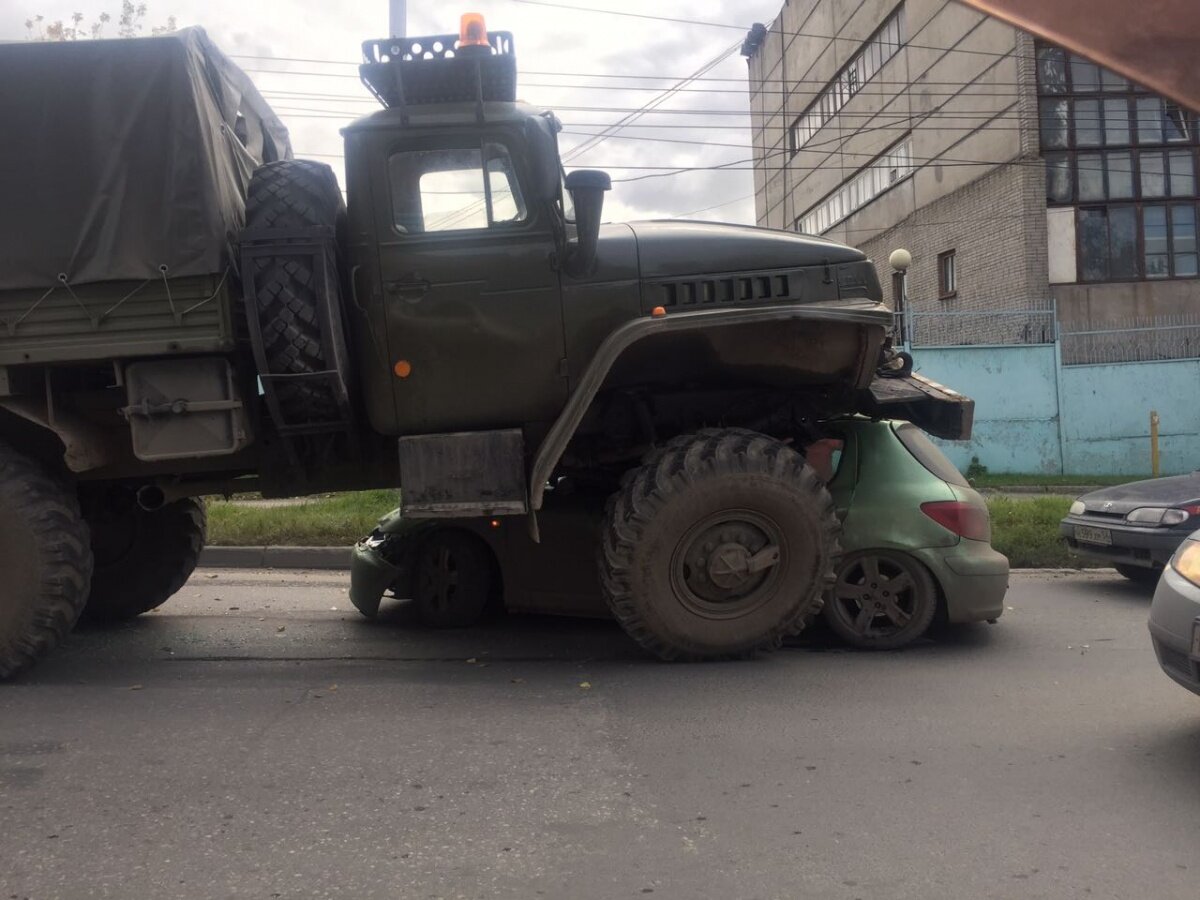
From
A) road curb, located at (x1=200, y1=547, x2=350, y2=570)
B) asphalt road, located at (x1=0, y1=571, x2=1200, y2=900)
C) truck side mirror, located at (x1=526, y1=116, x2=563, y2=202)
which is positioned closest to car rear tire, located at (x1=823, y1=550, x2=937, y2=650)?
asphalt road, located at (x1=0, y1=571, x2=1200, y2=900)

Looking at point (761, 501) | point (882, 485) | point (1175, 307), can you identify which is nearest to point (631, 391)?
point (761, 501)

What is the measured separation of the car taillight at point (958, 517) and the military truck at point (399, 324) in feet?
2.61

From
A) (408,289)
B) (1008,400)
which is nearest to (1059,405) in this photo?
(1008,400)

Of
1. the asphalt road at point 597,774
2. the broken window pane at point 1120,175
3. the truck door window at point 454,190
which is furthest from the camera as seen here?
the broken window pane at point 1120,175

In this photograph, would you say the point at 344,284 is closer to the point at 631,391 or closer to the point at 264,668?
the point at 631,391

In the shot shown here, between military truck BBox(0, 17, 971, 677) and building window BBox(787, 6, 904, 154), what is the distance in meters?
26.6

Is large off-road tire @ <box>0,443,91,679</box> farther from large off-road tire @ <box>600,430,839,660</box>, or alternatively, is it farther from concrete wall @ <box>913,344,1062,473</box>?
concrete wall @ <box>913,344,1062,473</box>

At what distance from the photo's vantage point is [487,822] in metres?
3.64

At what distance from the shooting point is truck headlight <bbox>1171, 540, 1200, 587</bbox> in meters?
4.15

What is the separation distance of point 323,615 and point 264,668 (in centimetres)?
166

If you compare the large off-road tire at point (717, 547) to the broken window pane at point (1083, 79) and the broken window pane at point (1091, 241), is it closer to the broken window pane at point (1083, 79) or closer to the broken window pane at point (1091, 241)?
the broken window pane at point (1091, 241)

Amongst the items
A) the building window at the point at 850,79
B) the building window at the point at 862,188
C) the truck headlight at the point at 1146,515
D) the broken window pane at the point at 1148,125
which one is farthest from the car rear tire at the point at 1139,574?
the building window at the point at 850,79

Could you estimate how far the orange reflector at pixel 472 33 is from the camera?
5.53m

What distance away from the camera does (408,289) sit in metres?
5.64
